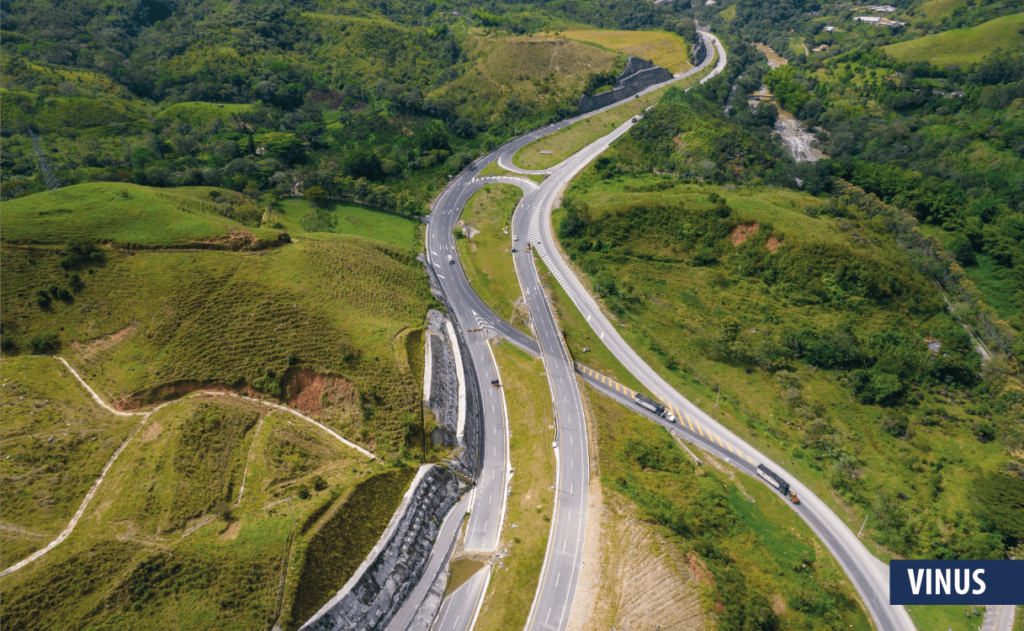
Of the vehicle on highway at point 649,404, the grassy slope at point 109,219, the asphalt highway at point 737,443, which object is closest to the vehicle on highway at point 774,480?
the asphalt highway at point 737,443

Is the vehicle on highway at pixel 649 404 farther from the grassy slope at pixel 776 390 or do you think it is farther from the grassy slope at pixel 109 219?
the grassy slope at pixel 109 219

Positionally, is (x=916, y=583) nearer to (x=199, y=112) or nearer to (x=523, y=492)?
(x=523, y=492)

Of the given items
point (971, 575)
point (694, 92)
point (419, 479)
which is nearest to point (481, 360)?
point (419, 479)

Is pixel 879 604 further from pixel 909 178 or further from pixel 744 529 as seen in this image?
pixel 909 178

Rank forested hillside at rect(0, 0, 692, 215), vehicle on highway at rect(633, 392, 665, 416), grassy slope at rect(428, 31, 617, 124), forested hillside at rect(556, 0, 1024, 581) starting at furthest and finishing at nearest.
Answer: grassy slope at rect(428, 31, 617, 124) → forested hillside at rect(0, 0, 692, 215) → vehicle on highway at rect(633, 392, 665, 416) → forested hillside at rect(556, 0, 1024, 581)

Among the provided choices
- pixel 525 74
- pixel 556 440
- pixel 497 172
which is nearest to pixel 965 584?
pixel 556 440

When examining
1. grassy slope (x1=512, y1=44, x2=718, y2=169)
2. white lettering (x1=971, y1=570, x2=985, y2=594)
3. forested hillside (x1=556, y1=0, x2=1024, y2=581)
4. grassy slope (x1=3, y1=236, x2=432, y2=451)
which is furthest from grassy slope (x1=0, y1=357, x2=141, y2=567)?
grassy slope (x1=512, y1=44, x2=718, y2=169)

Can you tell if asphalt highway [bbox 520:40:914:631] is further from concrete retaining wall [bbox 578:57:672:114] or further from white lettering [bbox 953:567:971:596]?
concrete retaining wall [bbox 578:57:672:114]
